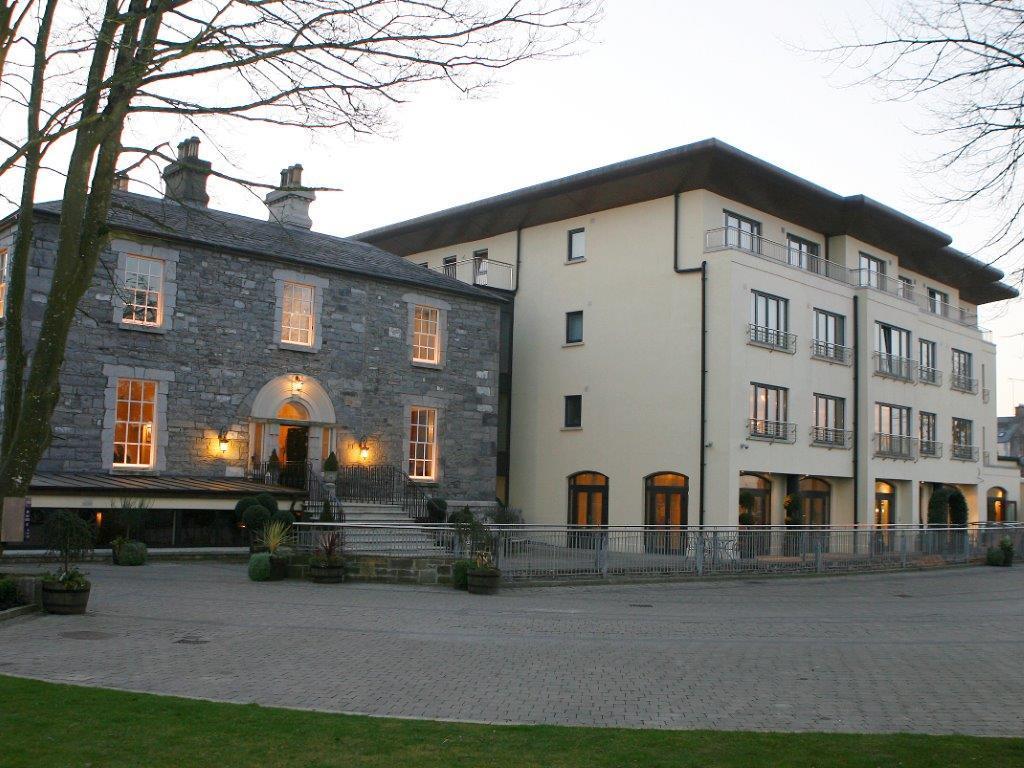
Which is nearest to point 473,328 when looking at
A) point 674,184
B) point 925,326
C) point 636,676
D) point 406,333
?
point 406,333

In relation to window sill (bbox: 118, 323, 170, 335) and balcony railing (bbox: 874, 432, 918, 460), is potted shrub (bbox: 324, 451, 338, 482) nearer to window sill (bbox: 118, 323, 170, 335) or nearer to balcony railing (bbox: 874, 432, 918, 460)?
window sill (bbox: 118, 323, 170, 335)

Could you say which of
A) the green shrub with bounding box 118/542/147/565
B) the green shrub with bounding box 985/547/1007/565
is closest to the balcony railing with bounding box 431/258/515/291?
the green shrub with bounding box 118/542/147/565

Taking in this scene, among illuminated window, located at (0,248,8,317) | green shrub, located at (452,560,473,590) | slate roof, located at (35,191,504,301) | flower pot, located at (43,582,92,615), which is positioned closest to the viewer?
flower pot, located at (43,582,92,615)

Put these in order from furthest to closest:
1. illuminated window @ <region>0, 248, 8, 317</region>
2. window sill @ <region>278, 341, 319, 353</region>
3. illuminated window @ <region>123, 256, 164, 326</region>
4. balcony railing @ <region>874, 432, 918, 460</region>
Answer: balcony railing @ <region>874, 432, 918, 460</region> < window sill @ <region>278, 341, 319, 353</region> < illuminated window @ <region>123, 256, 164, 326</region> < illuminated window @ <region>0, 248, 8, 317</region>

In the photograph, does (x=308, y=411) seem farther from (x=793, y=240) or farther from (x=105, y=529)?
(x=793, y=240)

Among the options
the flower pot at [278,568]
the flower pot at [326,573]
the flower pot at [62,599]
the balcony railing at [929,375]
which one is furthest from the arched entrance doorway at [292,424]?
→ the balcony railing at [929,375]

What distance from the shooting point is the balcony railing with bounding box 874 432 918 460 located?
37.3m

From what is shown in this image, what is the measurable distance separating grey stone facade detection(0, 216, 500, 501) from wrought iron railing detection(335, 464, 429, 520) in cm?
65

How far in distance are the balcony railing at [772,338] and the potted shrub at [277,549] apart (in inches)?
649

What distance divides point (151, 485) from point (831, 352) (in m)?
22.9

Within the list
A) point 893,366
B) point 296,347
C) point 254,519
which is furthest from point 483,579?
point 893,366

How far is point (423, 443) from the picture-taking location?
31453mm

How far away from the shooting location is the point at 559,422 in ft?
118

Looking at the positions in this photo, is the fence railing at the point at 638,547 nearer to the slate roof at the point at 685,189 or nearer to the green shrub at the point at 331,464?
the green shrub at the point at 331,464
